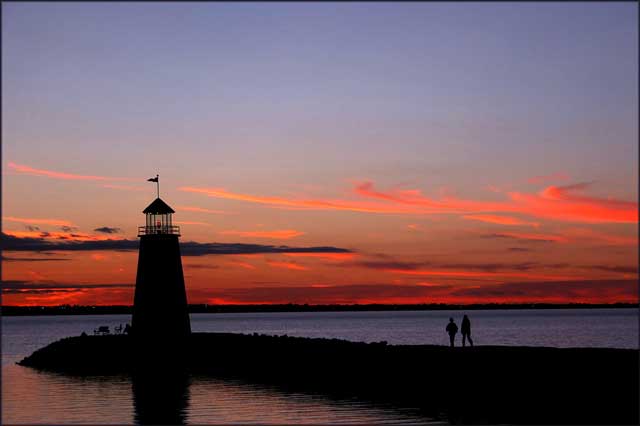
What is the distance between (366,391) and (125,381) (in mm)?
13221

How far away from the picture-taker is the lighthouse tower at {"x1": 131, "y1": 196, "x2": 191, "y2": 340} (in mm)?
47062

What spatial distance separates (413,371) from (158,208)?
64.0 ft

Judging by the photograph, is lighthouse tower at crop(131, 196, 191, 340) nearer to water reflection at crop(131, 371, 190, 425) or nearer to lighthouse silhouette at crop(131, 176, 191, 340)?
lighthouse silhouette at crop(131, 176, 191, 340)

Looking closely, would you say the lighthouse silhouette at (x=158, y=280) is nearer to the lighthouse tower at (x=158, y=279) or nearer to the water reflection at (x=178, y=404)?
the lighthouse tower at (x=158, y=279)

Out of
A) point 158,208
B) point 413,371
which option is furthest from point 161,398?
point 158,208

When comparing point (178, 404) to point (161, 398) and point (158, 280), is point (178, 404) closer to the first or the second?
point (161, 398)

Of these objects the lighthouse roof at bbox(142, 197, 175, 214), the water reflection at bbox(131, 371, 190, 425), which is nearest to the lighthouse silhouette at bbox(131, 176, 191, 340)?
the lighthouse roof at bbox(142, 197, 175, 214)

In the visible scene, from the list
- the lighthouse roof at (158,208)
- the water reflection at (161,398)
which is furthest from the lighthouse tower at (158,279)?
the water reflection at (161,398)

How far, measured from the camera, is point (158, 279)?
1857 inches

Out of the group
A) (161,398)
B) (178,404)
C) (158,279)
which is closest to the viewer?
(178,404)

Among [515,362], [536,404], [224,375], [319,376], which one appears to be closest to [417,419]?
[536,404]

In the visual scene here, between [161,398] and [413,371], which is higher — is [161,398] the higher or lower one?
the lower one

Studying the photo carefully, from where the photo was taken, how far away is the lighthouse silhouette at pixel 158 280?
154 ft

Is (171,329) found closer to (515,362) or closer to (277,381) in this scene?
(277,381)
